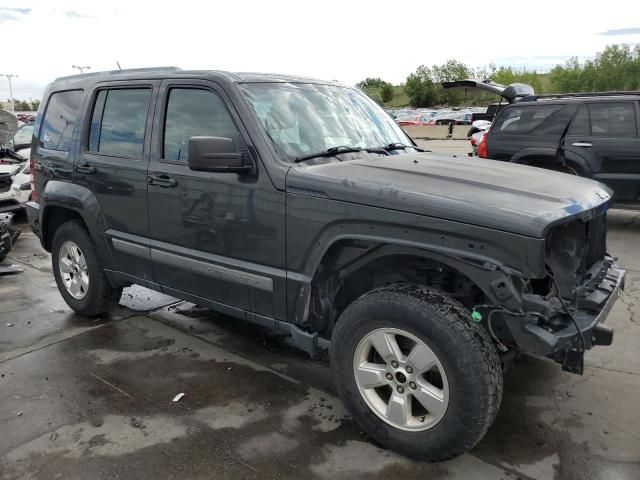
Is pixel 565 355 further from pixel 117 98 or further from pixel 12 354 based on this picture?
pixel 12 354

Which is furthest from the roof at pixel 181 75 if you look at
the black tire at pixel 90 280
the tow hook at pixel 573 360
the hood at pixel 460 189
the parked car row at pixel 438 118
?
the parked car row at pixel 438 118

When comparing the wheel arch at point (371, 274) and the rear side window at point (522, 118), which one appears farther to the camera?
the rear side window at point (522, 118)

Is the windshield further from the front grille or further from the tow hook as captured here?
the tow hook

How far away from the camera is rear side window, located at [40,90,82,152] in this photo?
4707 millimetres

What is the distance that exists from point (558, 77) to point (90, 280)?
92.2 metres

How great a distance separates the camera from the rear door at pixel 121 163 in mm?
4062

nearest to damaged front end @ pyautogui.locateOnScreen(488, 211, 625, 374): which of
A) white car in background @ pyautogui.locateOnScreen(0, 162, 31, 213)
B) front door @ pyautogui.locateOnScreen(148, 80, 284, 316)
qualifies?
front door @ pyautogui.locateOnScreen(148, 80, 284, 316)

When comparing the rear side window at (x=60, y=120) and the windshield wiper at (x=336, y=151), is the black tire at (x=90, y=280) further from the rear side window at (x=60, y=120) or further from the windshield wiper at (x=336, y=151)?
the windshield wiper at (x=336, y=151)

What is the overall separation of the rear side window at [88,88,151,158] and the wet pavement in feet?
5.09

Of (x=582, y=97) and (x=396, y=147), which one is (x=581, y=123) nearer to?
(x=582, y=97)

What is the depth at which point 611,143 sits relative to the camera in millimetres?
7953

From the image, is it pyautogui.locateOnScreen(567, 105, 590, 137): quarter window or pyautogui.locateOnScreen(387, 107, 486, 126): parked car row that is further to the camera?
pyautogui.locateOnScreen(387, 107, 486, 126): parked car row

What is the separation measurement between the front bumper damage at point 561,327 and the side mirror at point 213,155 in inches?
67.4

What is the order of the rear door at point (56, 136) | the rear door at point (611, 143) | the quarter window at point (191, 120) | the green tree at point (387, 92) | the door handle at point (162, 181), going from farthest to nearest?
the green tree at point (387, 92) < the rear door at point (611, 143) < the rear door at point (56, 136) < the door handle at point (162, 181) < the quarter window at point (191, 120)
